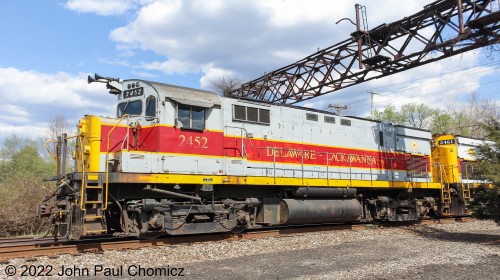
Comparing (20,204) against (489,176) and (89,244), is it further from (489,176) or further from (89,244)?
(489,176)

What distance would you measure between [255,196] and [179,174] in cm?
299

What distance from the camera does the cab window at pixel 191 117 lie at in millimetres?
10164

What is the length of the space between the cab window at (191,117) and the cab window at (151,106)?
0.62m

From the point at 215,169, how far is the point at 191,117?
153 cm

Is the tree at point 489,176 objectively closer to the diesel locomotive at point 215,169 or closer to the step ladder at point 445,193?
the diesel locomotive at point 215,169

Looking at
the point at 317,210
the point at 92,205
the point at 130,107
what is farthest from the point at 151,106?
the point at 317,210

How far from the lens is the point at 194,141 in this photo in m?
10.3

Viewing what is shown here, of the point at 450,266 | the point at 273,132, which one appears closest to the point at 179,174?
the point at 273,132

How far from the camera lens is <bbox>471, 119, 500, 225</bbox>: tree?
1059 centimetres

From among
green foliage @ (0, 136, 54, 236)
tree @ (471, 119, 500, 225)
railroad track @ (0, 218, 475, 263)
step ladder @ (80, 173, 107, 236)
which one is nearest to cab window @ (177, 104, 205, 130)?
step ladder @ (80, 173, 107, 236)

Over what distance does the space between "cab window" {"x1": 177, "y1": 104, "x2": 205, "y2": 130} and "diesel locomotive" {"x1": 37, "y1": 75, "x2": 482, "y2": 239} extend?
3 cm

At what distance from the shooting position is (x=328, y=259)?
8234mm

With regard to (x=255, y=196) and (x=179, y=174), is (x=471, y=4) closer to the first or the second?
(x=255, y=196)

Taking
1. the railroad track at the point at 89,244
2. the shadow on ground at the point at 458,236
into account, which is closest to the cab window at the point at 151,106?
the railroad track at the point at 89,244
